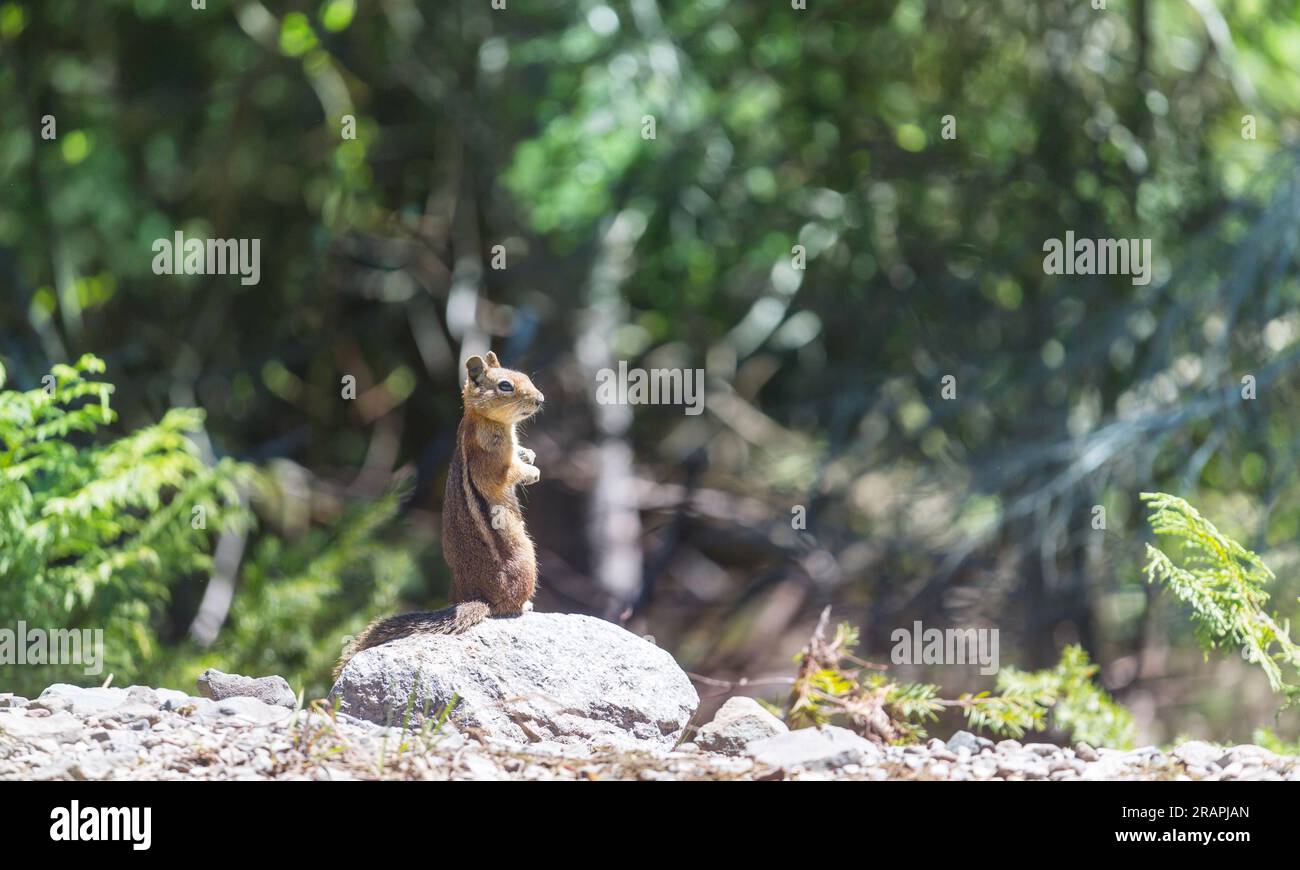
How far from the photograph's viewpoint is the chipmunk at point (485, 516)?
4418 millimetres

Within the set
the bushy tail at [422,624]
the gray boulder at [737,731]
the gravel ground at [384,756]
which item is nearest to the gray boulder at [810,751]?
the gravel ground at [384,756]

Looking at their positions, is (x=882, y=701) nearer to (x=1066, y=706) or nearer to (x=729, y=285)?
(x=1066, y=706)

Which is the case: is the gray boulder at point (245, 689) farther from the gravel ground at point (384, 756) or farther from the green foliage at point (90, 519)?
the green foliage at point (90, 519)

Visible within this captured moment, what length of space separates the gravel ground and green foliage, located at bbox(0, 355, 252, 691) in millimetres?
1308

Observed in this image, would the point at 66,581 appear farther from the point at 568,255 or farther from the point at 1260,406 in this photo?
the point at 1260,406

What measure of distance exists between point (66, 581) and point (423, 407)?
5.65m

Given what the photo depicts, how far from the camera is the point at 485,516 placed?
451 centimetres

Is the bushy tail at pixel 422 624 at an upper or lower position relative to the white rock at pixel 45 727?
upper

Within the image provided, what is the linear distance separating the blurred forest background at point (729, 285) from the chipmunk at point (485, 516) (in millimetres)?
2266

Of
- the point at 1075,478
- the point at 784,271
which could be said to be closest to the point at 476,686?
the point at 1075,478

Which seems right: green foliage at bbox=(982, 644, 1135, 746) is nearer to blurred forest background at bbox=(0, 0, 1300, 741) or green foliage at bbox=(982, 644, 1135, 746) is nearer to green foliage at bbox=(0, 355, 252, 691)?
blurred forest background at bbox=(0, 0, 1300, 741)

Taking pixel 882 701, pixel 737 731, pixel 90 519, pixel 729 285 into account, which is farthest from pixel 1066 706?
pixel 729 285

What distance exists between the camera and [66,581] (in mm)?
5742

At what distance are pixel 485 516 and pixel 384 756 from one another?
1.06 m
